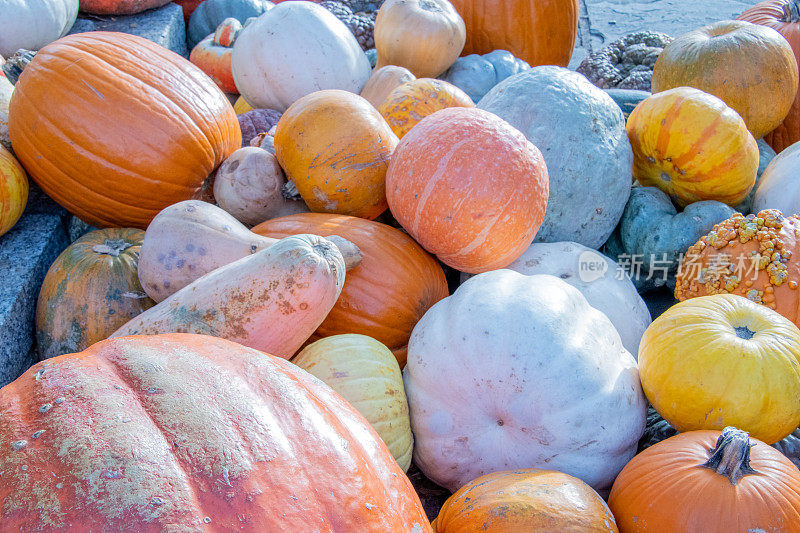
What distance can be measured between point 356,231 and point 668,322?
3.41 ft

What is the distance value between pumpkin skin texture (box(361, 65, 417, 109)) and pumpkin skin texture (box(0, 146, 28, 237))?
5.07 feet

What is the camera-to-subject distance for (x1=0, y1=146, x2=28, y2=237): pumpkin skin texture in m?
2.15

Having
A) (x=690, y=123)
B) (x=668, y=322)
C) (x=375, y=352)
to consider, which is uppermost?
(x=690, y=123)

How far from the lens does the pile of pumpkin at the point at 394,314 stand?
41.2 inches

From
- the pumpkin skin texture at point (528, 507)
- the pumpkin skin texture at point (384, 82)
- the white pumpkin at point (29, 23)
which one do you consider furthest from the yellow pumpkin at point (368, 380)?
the white pumpkin at point (29, 23)

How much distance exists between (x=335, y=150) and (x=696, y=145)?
145cm

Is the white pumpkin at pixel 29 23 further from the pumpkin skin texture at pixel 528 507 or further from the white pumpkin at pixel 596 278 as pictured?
the pumpkin skin texture at pixel 528 507

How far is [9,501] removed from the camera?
0.90 m

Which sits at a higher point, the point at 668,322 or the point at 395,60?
the point at 395,60

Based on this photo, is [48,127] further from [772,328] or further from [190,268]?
[772,328]

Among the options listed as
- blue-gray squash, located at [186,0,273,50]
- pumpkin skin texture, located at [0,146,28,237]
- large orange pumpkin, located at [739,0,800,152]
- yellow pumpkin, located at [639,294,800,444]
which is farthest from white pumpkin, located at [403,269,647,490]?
blue-gray squash, located at [186,0,273,50]

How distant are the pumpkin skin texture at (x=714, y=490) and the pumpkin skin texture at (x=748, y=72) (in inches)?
81.4

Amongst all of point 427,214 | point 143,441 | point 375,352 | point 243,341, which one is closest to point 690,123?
point 427,214

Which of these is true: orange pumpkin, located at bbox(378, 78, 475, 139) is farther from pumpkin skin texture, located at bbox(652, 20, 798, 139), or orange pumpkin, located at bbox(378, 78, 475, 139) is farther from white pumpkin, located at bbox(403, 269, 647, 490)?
pumpkin skin texture, located at bbox(652, 20, 798, 139)
